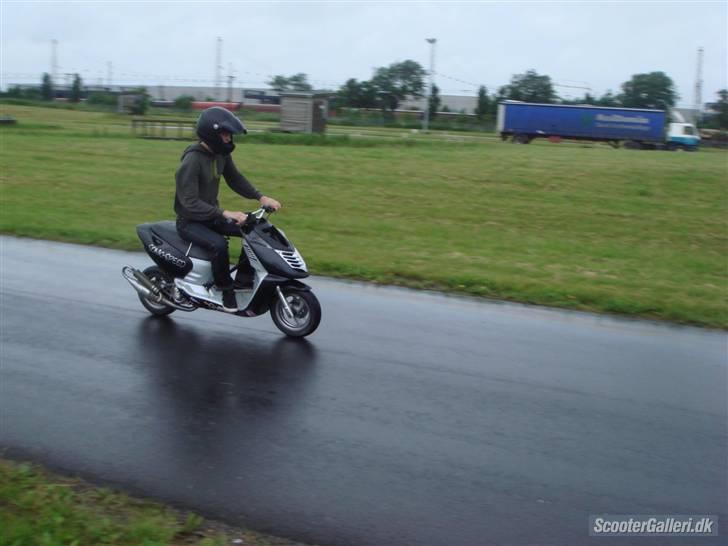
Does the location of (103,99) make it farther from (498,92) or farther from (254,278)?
(254,278)

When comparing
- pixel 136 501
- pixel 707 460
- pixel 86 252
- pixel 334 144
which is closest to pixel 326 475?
pixel 136 501

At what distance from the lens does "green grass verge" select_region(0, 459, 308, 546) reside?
4.30m

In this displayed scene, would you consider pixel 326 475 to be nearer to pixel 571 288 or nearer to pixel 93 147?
pixel 571 288

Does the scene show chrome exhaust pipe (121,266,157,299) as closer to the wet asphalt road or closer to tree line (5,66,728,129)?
the wet asphalt road

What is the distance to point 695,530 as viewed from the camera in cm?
476

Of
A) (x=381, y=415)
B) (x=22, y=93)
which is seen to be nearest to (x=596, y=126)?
(x=22, y=93)

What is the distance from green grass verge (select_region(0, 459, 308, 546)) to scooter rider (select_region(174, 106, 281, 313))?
3562 millimetres

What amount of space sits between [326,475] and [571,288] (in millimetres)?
6412

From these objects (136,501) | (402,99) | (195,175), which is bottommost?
(136,501)

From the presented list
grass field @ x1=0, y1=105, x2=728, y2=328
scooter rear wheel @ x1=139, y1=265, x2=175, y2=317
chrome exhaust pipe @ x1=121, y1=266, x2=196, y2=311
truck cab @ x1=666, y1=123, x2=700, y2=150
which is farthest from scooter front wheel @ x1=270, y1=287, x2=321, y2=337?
truck cab @ x1=666, y1=123, x2=700, y2=150

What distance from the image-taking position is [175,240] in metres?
8.61

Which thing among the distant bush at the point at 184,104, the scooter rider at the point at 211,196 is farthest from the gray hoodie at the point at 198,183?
the distant bush at the point at 184,104

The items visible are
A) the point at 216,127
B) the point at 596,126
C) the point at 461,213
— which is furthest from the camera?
the point at 596,126

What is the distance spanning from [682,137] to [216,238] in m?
49.4
